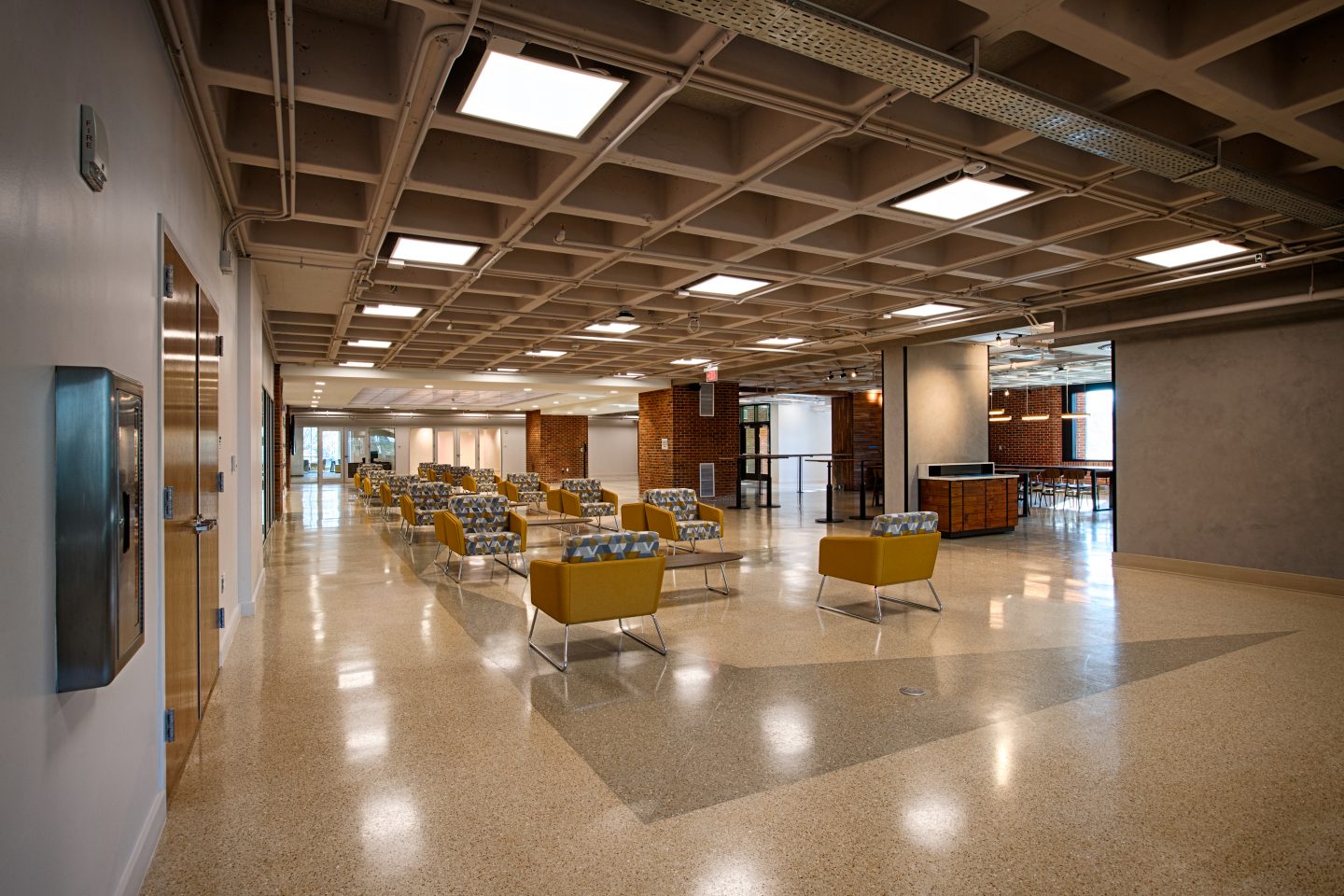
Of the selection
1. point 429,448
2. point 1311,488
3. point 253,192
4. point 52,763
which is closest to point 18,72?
point 52,763

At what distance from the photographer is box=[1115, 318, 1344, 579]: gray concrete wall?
6543 millimetres

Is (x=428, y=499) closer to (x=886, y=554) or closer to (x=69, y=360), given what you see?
(x=886, y=554)

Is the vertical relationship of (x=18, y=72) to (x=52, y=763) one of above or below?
above

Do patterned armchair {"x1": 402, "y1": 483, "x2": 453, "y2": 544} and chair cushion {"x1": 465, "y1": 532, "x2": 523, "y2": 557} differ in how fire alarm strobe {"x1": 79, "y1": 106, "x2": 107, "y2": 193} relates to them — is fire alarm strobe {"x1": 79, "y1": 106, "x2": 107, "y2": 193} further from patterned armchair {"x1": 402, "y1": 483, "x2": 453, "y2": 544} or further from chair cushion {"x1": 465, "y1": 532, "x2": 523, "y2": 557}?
patterned armchair {"x1": 402, "y1": 483, "x2": 453, "y2": 544}

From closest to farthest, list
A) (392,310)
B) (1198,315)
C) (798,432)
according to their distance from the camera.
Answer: (1198,315), (392,310), (798,432)

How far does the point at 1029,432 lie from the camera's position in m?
17.8

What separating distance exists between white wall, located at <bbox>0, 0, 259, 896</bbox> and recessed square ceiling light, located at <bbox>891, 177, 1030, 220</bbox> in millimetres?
3906

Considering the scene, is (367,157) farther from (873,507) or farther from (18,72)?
(873,507)

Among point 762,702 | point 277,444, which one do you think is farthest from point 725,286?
point 277,444

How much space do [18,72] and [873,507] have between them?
1438 cm

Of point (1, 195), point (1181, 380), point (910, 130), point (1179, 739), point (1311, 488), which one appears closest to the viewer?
point (1, 195)

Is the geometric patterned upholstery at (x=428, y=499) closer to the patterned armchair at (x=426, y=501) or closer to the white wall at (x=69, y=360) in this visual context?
the patterned armchair at (x=426, y=501)

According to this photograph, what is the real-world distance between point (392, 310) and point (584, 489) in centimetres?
451

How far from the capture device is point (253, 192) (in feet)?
15.4
